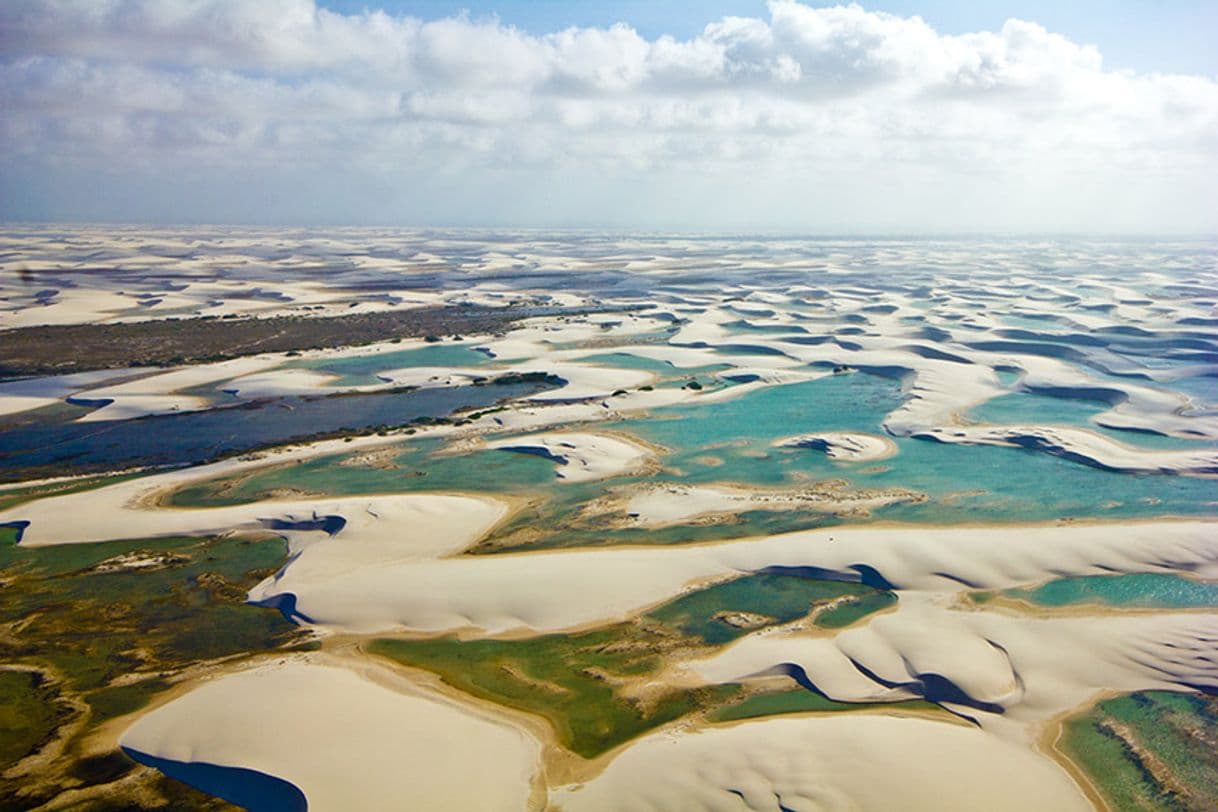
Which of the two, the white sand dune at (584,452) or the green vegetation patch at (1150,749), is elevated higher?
the white sand dune at (584,452)

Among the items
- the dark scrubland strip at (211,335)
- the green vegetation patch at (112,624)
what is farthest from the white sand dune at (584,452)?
the dark scrubland strip at (211,335)

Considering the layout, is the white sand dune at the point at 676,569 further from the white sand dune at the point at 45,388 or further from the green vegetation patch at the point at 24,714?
the white sand dune at the point at 45,388

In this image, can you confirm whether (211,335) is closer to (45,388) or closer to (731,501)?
(45,388)

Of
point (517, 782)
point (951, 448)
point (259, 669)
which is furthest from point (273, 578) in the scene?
point (951, 448)

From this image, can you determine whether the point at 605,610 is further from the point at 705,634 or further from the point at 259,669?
the point at 259,669

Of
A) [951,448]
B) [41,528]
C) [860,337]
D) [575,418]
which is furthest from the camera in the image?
[860,337]

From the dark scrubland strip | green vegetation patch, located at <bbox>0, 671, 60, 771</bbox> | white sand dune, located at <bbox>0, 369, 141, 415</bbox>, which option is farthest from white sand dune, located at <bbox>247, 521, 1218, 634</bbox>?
the dark scrubland strip

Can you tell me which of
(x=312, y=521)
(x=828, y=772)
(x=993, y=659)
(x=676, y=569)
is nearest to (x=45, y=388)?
(x=312, y=521)

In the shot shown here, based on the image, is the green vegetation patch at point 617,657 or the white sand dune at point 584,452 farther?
the white sand dune at point 584,452
